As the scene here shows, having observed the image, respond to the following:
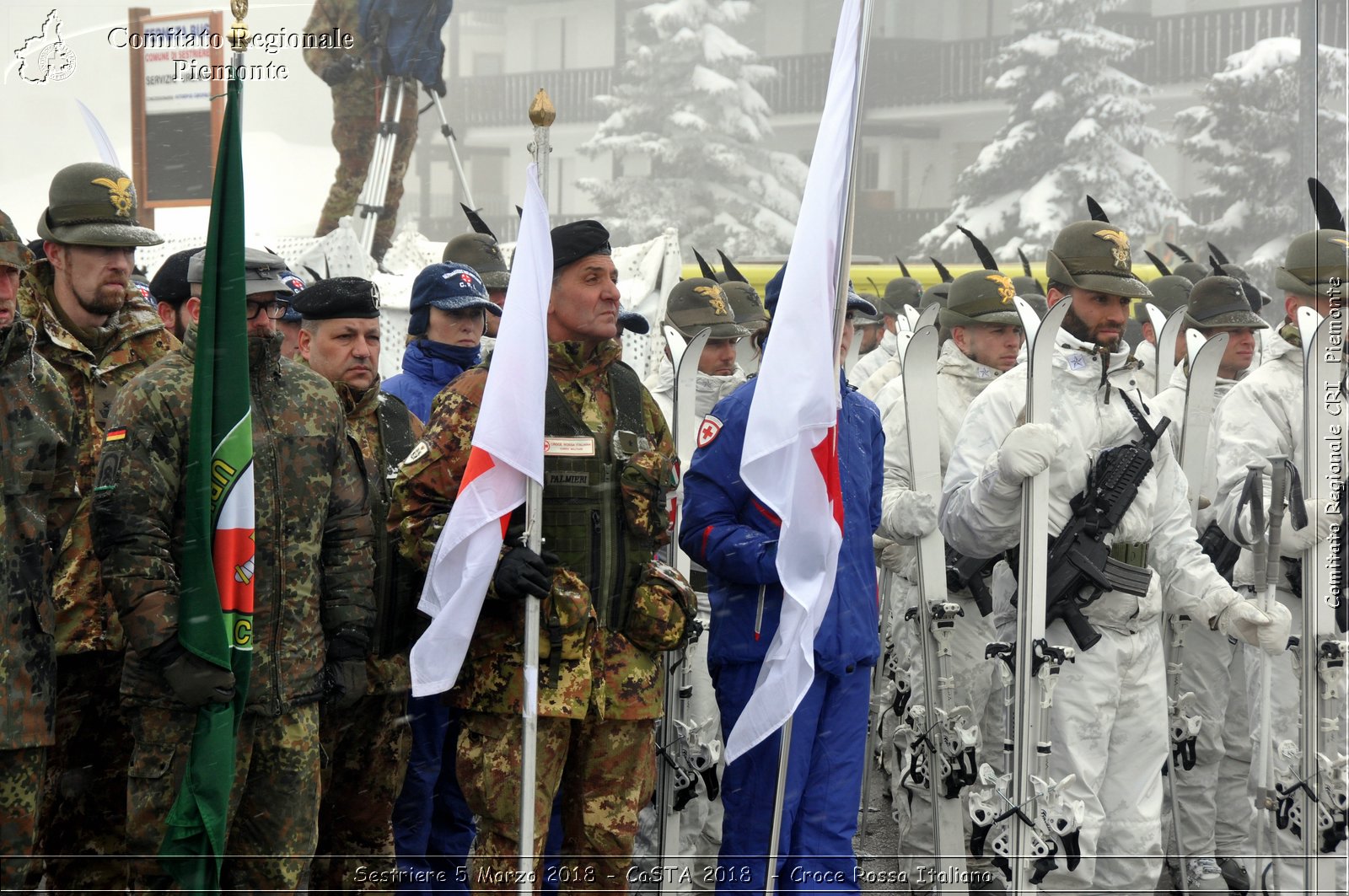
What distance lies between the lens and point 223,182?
12.8ft

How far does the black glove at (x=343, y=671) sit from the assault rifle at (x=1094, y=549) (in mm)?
2358

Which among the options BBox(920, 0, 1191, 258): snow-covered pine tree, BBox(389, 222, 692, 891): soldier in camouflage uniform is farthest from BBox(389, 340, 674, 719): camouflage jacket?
BBox(920, 0, 1191, 258): snow-covered pine tree

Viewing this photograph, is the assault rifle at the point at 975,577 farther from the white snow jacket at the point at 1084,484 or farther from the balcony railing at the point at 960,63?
the balcony railing at the point at 960,63

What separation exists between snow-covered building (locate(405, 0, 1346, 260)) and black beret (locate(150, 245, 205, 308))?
17060 mm

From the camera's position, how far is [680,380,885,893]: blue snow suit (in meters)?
4.62

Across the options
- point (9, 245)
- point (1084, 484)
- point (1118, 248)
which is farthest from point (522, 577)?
point (1118, 248)

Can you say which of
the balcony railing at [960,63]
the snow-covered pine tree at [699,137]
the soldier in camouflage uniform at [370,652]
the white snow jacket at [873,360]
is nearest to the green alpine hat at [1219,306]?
the white snow jacket at [873,360]

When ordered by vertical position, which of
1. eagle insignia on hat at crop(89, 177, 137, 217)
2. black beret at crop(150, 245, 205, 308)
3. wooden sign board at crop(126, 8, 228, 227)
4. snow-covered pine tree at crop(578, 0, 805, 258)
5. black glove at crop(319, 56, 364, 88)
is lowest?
black beret at crop(150, 245, 205, 308)

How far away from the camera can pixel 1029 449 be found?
15.4 feet

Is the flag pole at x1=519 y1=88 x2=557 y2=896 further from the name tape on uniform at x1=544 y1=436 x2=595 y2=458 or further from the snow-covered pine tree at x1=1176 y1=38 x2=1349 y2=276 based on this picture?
the snow-covered pine tree at x1=1176 y1=38 x2=1349 y2=276

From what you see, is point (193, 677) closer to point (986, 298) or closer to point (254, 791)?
point (254, 791)

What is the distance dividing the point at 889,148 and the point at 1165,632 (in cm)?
2075

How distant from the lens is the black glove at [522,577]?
3.94 metres

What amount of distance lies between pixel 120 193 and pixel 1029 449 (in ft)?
10.4
